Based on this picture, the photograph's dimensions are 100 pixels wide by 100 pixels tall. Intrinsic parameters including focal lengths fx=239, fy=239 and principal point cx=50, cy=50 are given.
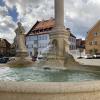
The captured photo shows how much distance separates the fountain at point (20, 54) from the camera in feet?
40.4

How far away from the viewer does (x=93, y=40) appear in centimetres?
6612

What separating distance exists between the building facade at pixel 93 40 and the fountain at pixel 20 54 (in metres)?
51.2

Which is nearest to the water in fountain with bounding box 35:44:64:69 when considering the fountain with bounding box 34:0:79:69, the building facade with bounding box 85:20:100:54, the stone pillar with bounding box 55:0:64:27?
the fountain with bounding box 34:0:79:69

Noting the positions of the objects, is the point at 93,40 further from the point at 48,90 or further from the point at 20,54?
the point at 48,90

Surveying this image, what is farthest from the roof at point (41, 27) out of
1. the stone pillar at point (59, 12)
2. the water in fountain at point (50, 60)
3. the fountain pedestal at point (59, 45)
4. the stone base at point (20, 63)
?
the water in fountain at point (50, 60)

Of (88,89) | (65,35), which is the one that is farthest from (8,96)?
(65,35)

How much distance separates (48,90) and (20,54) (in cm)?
938

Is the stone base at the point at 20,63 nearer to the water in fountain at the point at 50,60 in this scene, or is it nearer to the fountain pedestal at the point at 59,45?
the water in fountain at the point at 50,60

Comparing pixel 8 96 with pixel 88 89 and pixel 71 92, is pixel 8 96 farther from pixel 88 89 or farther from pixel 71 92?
pixel 88 89

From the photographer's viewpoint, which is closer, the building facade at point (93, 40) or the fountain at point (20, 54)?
the fountain at point (20, 54)

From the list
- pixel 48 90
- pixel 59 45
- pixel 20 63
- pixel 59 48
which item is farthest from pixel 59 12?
pixel 48 90

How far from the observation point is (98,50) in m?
64.4

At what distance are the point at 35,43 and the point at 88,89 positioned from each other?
245ft

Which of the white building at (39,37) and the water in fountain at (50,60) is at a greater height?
the white building at (39,37)
